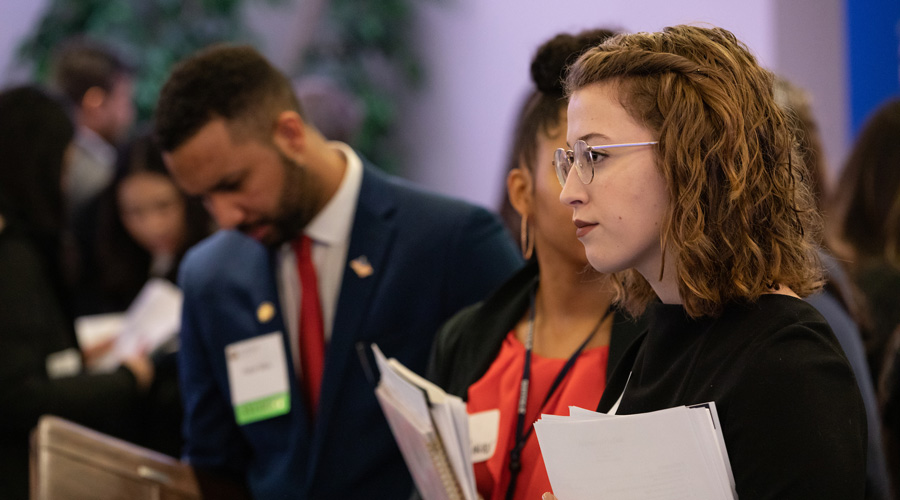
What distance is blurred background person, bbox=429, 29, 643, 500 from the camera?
157 centimetres

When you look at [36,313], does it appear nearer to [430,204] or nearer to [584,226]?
[430,204]

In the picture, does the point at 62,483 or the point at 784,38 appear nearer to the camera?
the point at 62,483

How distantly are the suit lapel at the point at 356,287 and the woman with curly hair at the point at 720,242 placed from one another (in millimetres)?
1083

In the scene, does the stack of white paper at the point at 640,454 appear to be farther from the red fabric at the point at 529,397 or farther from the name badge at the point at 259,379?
the name badge at the point at 259,379

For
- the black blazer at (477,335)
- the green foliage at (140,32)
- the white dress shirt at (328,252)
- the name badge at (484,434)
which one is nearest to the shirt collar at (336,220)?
the white dress shirt at (328,252)

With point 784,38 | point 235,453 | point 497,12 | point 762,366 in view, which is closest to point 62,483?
point 235,453

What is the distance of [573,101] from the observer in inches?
48.1

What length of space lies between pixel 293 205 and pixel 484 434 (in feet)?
3.04

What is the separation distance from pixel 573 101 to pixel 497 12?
15.0ft

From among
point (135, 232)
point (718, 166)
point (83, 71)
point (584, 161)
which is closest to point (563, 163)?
point (584, 161)

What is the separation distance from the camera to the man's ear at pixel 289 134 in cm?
235

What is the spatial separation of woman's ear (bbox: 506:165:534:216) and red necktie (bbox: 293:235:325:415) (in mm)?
749

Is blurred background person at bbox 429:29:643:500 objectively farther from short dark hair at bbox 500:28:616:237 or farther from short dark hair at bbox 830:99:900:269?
short dark hair at bbox 830:99:900:269

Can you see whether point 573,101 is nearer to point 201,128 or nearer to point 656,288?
point 656,288
